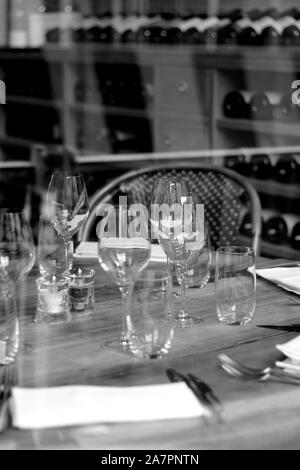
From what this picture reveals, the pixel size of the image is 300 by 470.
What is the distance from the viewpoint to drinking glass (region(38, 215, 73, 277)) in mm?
1424

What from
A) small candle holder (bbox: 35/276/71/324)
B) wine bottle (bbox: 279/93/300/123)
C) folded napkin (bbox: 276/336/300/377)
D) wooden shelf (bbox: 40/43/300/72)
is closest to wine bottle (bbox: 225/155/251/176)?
wine bottle (bbox: 279/93/300/123)

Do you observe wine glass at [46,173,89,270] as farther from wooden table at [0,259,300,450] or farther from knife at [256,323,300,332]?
knife at [256,323,300,332]

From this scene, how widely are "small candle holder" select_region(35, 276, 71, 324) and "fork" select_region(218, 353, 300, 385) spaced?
0.33m

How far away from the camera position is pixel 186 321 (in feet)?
4.17

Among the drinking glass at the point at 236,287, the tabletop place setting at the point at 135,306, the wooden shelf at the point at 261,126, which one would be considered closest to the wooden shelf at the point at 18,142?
the wooden shelf at the point at 261,126

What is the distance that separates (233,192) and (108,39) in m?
2.17

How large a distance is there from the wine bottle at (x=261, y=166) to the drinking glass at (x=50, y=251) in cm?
212

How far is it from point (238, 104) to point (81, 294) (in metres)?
2.39

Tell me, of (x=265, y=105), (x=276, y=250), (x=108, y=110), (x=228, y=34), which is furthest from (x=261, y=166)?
(x=108, y=110)

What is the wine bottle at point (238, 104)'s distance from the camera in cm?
349

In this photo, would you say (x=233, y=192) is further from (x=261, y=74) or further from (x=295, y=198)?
(x=261, y=74)

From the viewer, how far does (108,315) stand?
131 centimetres

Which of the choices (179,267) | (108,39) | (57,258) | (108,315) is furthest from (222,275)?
(108,39)

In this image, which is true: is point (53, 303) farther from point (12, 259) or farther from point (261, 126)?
point (261, 126)
